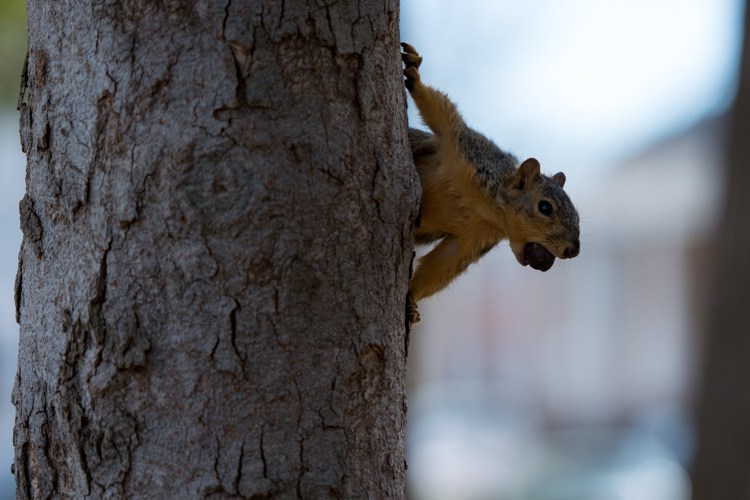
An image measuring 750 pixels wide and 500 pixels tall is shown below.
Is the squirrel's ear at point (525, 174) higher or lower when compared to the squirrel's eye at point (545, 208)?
higher

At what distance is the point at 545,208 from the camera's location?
8.30 ft

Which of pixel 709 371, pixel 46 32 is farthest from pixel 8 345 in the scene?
pixel 46 32

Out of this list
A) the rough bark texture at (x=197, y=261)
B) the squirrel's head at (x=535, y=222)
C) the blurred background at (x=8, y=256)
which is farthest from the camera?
the blurred background at (x=8, y=256)

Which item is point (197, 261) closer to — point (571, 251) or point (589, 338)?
point (571, 251)

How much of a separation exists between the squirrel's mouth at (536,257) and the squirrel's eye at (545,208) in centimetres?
9

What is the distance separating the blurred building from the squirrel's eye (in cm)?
804

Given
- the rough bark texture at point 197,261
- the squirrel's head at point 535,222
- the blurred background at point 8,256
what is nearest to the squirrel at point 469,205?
the squirrel's head at point 535,222

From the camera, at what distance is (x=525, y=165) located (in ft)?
8.39

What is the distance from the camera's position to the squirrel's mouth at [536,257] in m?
2.42

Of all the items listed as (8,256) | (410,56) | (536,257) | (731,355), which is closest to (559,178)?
(536,257)

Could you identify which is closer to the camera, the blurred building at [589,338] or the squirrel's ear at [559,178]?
the squirrel's ear at [559,178]

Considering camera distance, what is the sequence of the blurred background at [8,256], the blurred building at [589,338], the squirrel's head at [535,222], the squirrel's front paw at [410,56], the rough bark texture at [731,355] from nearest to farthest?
the squirrel's front paw at [410,56] → the squirrel's head at [535,222] → the rough bark texture at [731,355] → the blurred background at [8,256] → the blurred building at [589,338]

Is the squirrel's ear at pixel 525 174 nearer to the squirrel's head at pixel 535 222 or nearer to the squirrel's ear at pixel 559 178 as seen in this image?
the squirrel's head at pixel 535 222

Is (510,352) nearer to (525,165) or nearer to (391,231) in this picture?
(525,165)
